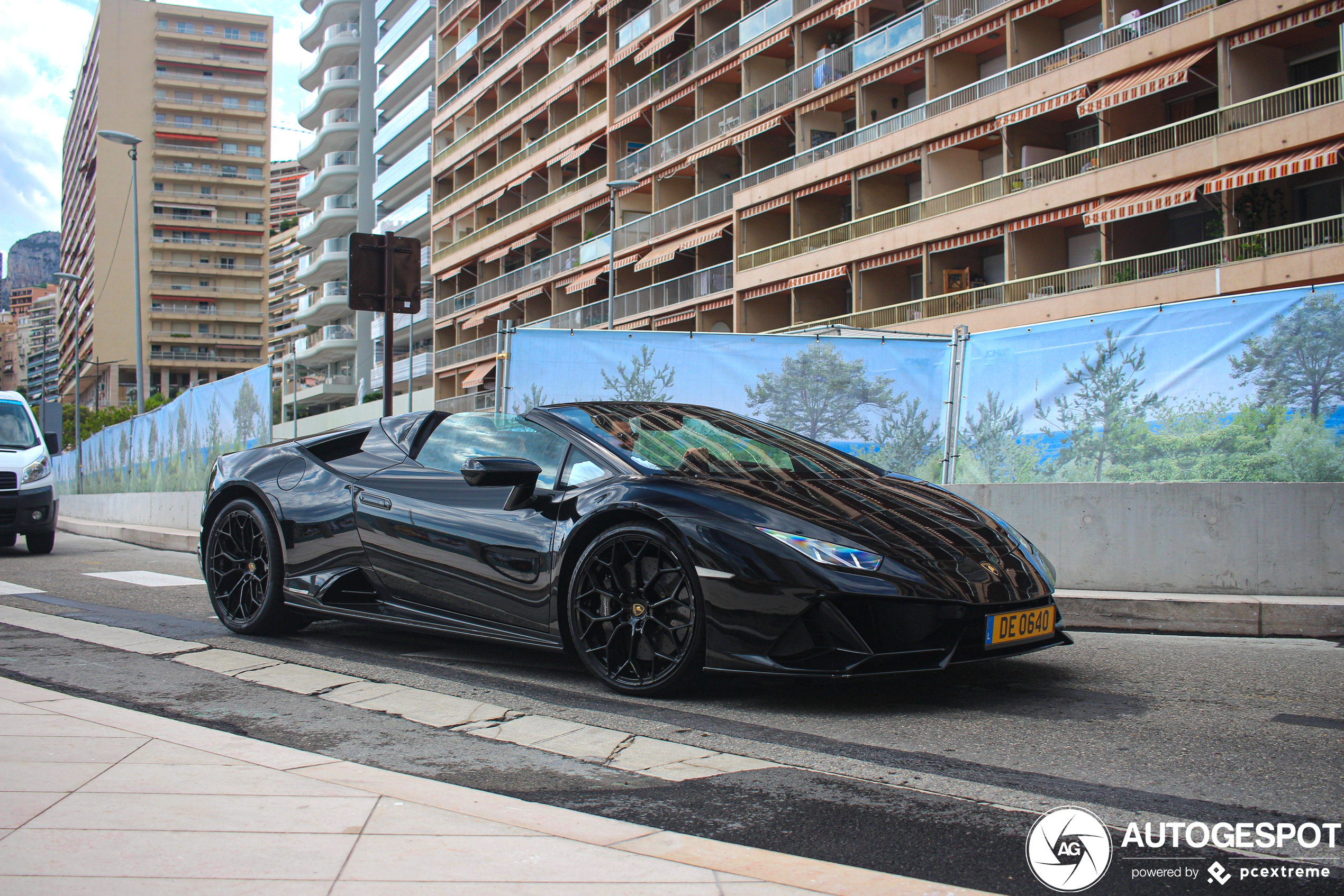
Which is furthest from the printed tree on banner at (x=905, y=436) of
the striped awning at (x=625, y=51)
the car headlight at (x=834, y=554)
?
the striped awning at (x=625, y=51)

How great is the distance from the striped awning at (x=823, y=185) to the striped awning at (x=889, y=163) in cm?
72

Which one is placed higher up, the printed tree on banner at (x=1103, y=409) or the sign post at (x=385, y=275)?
the sign post at (x=385, y=275)

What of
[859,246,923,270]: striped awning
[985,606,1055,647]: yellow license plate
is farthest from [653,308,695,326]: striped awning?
[985,606,1055,647]: yellow license plate

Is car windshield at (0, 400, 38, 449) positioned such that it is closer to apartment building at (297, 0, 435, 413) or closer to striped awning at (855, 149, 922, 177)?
striped awning at (855, 149, 922, 177)

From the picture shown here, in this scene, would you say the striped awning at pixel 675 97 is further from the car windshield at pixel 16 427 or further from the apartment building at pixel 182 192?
the apartment building at pixel 182 192

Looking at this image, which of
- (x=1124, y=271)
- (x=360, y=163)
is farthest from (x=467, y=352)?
(x=1124, y=271)

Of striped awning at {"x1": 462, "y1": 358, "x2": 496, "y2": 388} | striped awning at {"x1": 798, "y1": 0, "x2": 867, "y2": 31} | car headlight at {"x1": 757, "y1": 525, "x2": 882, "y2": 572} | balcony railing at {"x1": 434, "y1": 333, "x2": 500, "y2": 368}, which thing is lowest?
car headlight at {"x1": 757, "y1": 525, "x2": 882, "y2": 572}

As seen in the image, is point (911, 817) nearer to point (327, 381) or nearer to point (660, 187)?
point (660, 187)

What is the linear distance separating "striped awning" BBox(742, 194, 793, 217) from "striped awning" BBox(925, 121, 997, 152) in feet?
21.2

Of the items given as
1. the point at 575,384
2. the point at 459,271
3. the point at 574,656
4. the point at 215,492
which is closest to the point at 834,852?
the point at 574,656

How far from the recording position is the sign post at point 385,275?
1007 cm

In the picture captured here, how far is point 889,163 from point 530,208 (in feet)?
84.3

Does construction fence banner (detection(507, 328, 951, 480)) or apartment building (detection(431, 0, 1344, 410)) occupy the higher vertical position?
apartment building (detection(431, 0, 1344, 410))

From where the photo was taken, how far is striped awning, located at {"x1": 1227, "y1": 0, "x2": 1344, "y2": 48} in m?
22.7
